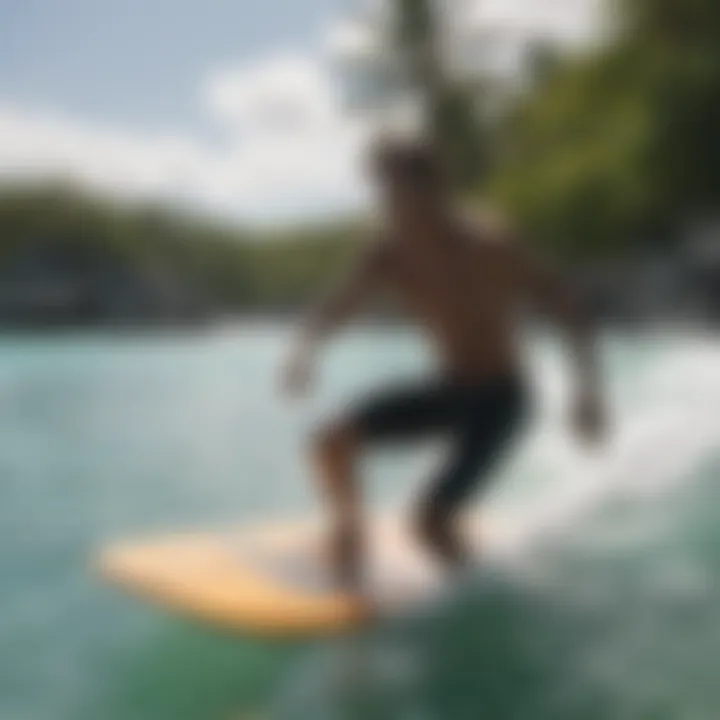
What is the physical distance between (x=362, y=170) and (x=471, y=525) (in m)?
0.24

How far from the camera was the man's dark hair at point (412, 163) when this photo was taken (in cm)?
63

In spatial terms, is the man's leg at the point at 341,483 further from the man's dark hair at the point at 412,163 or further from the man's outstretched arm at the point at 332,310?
the man's dark hair at the point at 412,163

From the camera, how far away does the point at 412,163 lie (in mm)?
634

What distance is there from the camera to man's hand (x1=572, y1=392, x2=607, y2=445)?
2.23 ft

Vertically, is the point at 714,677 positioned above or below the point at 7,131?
below

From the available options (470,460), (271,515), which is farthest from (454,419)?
(271,515)

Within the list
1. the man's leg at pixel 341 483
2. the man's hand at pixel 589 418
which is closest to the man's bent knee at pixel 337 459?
the man's leg at pixel 341 483

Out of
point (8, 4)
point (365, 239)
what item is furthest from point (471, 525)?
point (8, 4)

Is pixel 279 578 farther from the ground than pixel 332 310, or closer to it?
closer to it

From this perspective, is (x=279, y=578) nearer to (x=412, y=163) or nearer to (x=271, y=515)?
(x=271, y=515)

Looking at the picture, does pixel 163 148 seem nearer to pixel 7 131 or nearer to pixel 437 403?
pixel 7 131

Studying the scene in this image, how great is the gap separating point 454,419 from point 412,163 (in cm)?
16

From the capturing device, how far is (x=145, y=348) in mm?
681

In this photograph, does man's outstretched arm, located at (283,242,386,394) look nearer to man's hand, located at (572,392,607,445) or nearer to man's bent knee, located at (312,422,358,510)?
man's bent knee, located at (312,422,358,510)
